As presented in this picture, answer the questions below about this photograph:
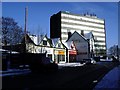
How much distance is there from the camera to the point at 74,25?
148750mm

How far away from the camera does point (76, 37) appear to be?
93000mm

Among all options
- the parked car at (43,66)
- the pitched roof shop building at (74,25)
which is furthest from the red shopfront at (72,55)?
the parked car at (43,66)

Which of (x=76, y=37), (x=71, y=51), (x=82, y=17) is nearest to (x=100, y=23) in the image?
(x=82, y=17)

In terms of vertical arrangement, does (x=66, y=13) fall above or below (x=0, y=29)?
above

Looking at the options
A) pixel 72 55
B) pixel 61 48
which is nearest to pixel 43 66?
pixel 61 48

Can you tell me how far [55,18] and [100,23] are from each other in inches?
1289

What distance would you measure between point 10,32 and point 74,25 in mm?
102390

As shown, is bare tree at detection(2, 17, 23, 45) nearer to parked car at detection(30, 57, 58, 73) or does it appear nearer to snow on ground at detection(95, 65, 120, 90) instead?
parked car at detection(30, 57, 58, 73)

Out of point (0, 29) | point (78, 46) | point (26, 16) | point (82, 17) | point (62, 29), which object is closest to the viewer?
point (26, 16)

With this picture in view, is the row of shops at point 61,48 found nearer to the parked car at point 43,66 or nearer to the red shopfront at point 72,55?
the red shopfront at point 72,55

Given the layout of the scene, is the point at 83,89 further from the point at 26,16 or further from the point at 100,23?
the point at 100,23

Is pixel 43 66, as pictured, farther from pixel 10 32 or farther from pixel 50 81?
pixel 10 32

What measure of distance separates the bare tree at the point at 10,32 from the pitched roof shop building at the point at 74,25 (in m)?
76.1

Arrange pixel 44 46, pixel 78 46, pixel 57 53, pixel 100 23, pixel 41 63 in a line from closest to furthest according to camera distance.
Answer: pixel 41 63
pixel 44 46
pixel 57 53
pixel 78 46
pixel 100 23
